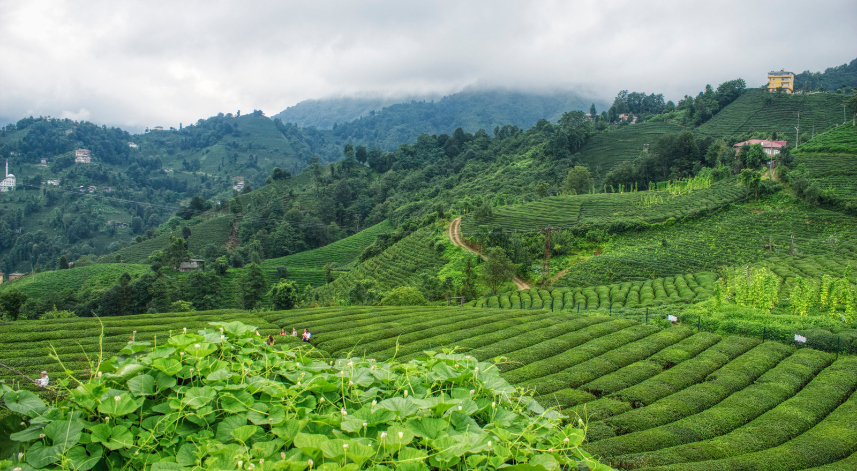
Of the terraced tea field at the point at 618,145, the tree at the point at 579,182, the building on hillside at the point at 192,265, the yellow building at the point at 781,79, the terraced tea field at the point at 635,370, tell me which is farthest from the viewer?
the yellow building at the point at 781,79

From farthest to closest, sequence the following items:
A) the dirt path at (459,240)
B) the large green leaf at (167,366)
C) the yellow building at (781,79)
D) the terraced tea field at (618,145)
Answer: the yellow building at (781,79) < the terraced tea field at (618,145) < the dirt path at (459,240) < the large green leaf at (167,366)

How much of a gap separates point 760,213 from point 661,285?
18.4 m

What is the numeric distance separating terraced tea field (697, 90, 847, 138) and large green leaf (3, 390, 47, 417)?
73004 mm

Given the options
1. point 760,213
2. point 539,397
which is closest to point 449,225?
point 760,213

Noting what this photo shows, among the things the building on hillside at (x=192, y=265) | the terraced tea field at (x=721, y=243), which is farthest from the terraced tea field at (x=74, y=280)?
the terraced tea field at (x=721, y=243)

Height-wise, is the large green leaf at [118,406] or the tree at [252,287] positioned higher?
the large green leaf at [118,406]

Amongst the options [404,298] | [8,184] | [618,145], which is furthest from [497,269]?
[8,184]

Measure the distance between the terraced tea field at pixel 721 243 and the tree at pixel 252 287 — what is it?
73.9ft

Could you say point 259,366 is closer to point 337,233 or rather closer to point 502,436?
point 502,436

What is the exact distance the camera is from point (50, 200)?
8088 centimetres

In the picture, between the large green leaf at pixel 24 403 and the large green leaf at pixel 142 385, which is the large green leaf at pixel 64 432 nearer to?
the large green leaf at pixel 24 403

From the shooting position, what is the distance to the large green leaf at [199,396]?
7.60 feet

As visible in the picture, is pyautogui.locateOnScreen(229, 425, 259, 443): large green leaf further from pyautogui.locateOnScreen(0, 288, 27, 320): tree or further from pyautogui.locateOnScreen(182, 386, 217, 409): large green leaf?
pyautogui.locateOnScreen(0, 288, 27, 320): tree

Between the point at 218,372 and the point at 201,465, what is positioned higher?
the point at 218,372
